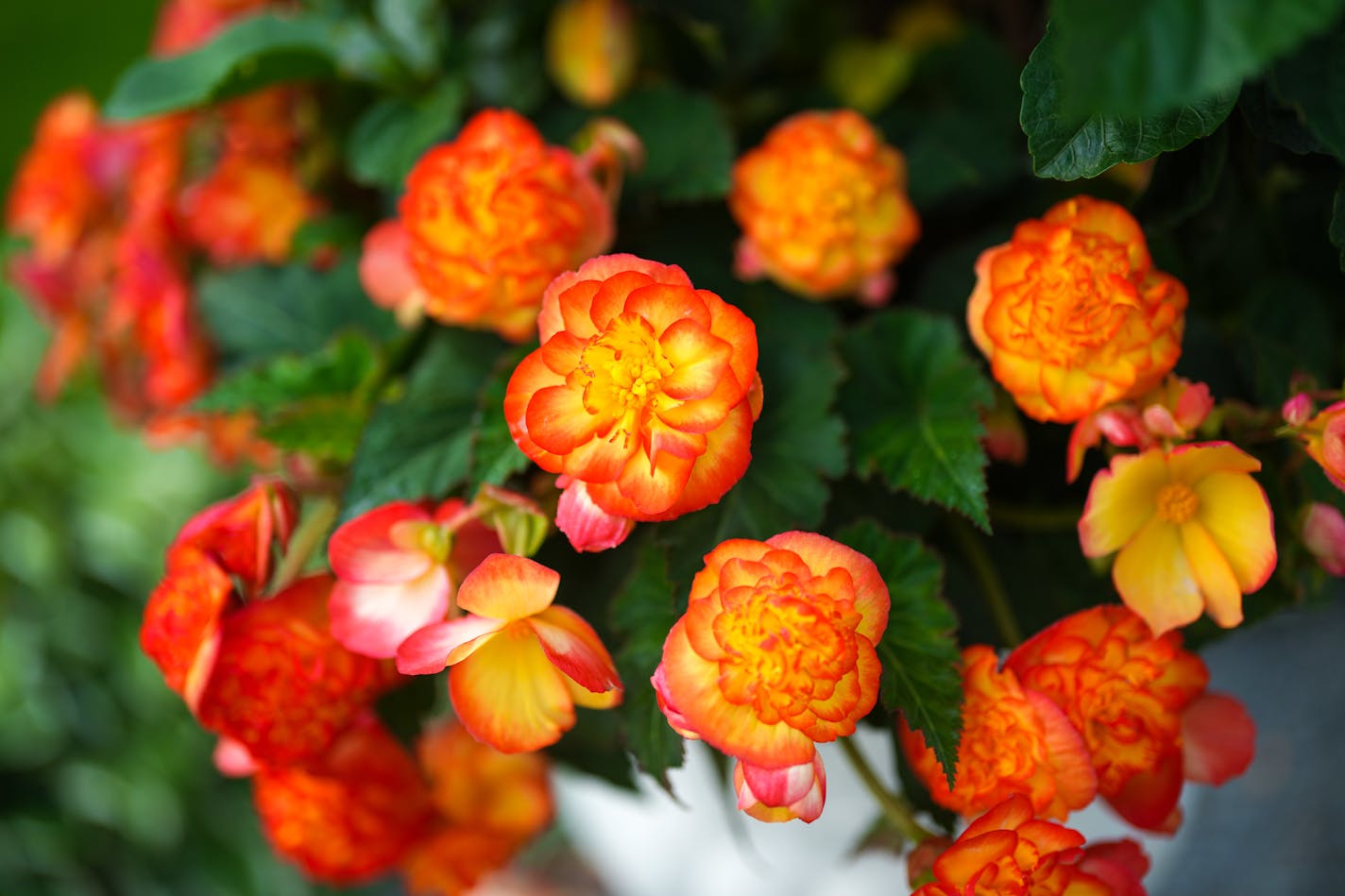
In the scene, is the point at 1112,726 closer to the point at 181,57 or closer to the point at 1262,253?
the point at 1262,253

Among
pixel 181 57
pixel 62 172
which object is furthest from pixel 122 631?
pixel 181 57

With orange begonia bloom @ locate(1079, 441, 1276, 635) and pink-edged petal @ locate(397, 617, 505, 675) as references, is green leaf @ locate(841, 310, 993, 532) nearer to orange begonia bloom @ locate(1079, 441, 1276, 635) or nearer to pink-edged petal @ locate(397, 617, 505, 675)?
orange begonia bloom @ locate(1079, 441, 1276, 635)

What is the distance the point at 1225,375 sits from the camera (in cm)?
44

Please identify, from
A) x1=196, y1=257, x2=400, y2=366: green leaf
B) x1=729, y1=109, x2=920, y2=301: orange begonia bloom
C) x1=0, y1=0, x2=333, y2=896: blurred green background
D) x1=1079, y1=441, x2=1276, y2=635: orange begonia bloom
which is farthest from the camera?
x1=0, y1=0, x2=333, y2=896: blurred green background

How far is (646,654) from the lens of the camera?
0.37 metres

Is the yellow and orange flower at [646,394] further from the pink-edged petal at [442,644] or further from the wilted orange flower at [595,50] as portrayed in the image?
the wilted orange flower at [595,50]

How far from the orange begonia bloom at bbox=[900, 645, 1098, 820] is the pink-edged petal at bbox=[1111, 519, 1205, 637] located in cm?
5

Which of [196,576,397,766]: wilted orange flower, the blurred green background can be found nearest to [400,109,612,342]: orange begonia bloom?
[196,576,397,766]: wilted orange flower

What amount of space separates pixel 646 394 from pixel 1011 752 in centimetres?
16

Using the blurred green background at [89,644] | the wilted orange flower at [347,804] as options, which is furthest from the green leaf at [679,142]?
the blurred green background at [89,644]

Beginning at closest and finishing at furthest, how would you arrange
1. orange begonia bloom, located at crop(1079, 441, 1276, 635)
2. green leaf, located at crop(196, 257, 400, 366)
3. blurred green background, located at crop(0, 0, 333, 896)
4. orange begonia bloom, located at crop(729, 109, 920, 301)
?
orange begonia bloom, located at crop(1079, 441, 1276, 635) < orange begonia bloom, located at crop(729, 109, 920, 301) < green leaf, located at crop(196, 257, 400, 366) < blurred green background, located at crop(0, 0, 333, 896)

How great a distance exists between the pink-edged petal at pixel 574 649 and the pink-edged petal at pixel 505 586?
1 centimetres

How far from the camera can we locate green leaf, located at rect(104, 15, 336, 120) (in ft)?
1.73

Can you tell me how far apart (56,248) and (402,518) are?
1.57ft
